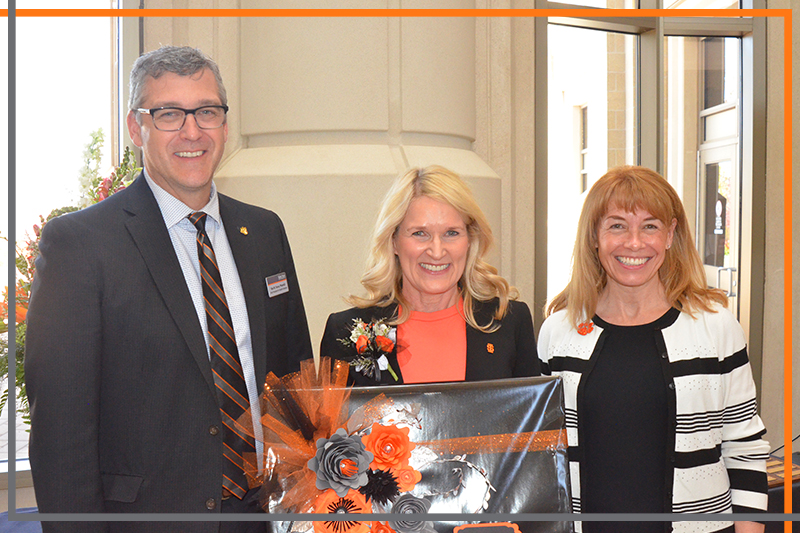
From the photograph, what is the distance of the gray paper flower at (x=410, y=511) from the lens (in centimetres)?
146

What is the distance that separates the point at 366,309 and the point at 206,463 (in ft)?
2.10

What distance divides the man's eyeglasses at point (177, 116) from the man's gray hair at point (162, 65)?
0.16ft

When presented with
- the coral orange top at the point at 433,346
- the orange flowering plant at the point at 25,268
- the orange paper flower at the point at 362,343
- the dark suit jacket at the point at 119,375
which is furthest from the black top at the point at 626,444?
the orange flowering plant at the point at 25,268

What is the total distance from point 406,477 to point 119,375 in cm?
73

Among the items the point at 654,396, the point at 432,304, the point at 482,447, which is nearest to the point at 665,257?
the point at 654,396

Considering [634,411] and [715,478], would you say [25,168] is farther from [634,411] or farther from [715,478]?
[715,478]

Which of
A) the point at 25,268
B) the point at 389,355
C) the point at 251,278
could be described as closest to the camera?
the point at 251,278

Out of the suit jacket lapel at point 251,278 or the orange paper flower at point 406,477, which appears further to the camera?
the suit jacket lapel at point 251,278

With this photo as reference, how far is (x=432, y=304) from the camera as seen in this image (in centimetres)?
196

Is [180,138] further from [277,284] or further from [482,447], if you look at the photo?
[482,447]

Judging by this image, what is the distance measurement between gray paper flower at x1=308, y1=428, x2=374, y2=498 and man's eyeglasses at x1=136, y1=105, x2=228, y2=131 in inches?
33.3

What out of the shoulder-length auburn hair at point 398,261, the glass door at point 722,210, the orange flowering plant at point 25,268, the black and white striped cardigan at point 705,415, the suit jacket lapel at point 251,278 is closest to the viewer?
the suit jacket lapel at point 251,278

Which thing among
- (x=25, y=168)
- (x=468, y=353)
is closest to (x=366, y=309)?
(x=468, y=353)

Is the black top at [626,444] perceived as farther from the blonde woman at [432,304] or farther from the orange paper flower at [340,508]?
the orange paper flower at [340,508]
